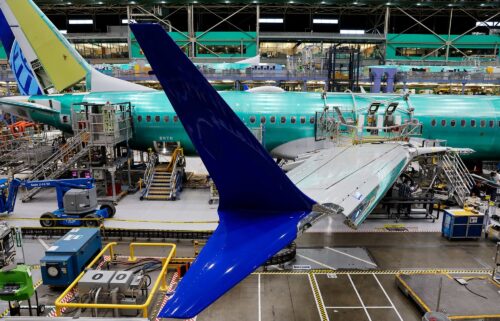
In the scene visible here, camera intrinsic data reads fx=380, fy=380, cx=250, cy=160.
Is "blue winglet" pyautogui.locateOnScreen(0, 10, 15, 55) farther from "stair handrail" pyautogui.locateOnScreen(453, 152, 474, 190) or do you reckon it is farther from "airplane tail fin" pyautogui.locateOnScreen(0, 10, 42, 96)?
"stair handrail" pyautogui.locateOnScreen(453, 152, 474, 190)

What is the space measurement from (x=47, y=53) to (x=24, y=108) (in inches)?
145

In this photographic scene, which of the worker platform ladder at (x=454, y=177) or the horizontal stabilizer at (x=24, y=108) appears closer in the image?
the worker platform ladder at (x=454, y=177)

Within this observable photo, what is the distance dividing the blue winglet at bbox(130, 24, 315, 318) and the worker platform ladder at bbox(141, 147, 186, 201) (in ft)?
50.6

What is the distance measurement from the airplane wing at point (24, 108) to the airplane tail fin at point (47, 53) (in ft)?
5.97

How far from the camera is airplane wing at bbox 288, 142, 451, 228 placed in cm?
699

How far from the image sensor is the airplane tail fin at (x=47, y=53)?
22.3 meters

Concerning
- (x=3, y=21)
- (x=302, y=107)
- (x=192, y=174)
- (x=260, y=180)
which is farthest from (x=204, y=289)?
(x=3, y=21)

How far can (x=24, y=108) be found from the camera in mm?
22312

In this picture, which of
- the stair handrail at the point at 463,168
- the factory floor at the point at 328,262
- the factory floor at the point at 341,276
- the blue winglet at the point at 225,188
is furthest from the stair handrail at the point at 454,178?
the blue winglet at the point at 225,188

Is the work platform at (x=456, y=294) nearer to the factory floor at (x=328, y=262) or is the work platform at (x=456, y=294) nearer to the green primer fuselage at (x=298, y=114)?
the factory floor at (x=328, y=262)

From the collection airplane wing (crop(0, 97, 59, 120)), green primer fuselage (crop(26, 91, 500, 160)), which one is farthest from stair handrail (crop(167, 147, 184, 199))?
airplane wing (crop(0, 97, 59, 120))

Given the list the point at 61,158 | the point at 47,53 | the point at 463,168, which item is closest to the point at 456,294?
the point at 463,168

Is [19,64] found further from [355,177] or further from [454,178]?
[454,178]

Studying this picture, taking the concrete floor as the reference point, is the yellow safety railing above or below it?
above
